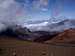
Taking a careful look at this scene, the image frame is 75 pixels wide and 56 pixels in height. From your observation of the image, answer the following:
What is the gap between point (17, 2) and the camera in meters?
2.23

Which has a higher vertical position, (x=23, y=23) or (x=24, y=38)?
(x=23, y=23)

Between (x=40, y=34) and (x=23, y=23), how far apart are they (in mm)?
225

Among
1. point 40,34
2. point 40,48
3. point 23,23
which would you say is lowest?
point 40,48

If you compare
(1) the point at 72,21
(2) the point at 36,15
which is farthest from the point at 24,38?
(1) the point at 72,21

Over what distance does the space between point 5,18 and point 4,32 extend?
0.51 feet

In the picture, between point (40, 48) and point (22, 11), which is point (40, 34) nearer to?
point (40, 48)

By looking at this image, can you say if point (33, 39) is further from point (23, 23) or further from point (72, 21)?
point (72, 21)

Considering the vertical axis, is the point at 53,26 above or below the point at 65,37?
above

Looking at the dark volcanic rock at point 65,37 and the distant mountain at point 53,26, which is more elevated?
the distant mountain at point 53,26

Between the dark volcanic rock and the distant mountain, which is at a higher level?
the distant mountain

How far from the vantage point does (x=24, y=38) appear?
7.30ft

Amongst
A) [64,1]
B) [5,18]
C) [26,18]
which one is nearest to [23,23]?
[26,18]

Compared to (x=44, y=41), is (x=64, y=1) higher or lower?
higher

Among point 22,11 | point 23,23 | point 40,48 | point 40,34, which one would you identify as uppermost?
point 22,11
